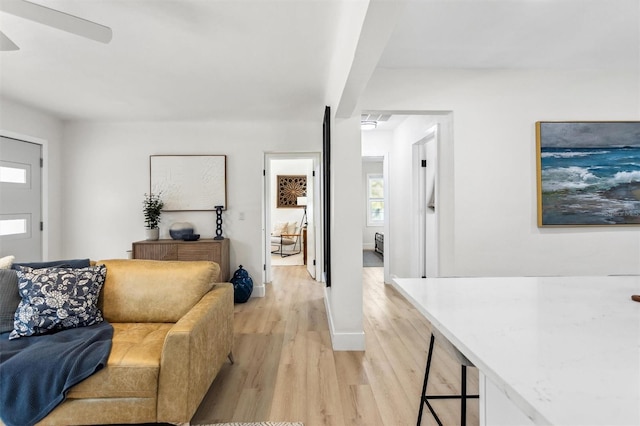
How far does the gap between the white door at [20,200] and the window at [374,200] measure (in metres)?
7.14

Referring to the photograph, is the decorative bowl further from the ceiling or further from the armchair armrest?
the armchair armrest

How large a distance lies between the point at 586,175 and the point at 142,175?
501 cm

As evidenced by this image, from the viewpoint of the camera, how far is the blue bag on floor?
4039 millimetres

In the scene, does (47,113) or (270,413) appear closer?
(270,413)

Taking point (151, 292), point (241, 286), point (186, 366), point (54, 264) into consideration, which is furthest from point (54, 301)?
point (241, 286)

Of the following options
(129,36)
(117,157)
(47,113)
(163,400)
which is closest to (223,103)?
(129,36)

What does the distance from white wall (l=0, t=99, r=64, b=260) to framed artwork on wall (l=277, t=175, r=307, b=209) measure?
14.9 feet

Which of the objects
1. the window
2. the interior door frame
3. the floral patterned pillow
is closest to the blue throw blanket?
the floral patterned pillow

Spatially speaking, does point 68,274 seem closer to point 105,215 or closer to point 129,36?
point 129,36

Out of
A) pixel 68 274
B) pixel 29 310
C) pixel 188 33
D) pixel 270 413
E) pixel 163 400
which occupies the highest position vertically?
pixel 188 33

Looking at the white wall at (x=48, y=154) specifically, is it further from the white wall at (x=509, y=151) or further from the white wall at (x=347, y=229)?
the white wall at (x=509, y=151)

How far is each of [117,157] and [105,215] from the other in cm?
81

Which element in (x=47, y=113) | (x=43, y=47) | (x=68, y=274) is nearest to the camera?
(x=68, y=274)

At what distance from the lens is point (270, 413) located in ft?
6.03
